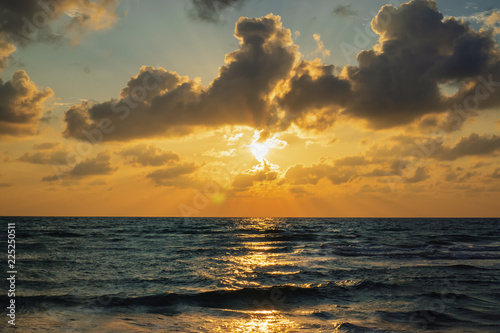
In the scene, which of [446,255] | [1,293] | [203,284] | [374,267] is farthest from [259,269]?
[446,255]

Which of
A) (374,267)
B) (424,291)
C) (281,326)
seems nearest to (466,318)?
(424,291)

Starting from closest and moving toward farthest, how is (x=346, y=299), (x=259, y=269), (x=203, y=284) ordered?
(x=346, y=299), (x=203, y=284), (x=259, y=269)

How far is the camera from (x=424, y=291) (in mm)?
17406

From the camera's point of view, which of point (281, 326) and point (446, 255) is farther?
point (446, 255)

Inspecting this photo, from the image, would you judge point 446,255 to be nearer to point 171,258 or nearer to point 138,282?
point 171,258

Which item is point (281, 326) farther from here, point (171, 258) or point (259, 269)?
point (171, 258)

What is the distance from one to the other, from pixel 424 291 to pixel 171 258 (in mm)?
20783

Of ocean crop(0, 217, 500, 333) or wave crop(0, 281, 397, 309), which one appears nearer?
ocean crop(0, 217, 500, 333)

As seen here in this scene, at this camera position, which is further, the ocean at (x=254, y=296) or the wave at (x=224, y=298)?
the wave at (x=224, y=298)

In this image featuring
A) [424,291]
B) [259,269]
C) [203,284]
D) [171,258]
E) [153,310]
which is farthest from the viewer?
[171,258]

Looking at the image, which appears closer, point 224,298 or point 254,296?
point 224,298

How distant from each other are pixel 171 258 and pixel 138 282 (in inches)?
421

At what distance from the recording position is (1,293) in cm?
1688

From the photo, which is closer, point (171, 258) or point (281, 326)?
point (281, 326)
